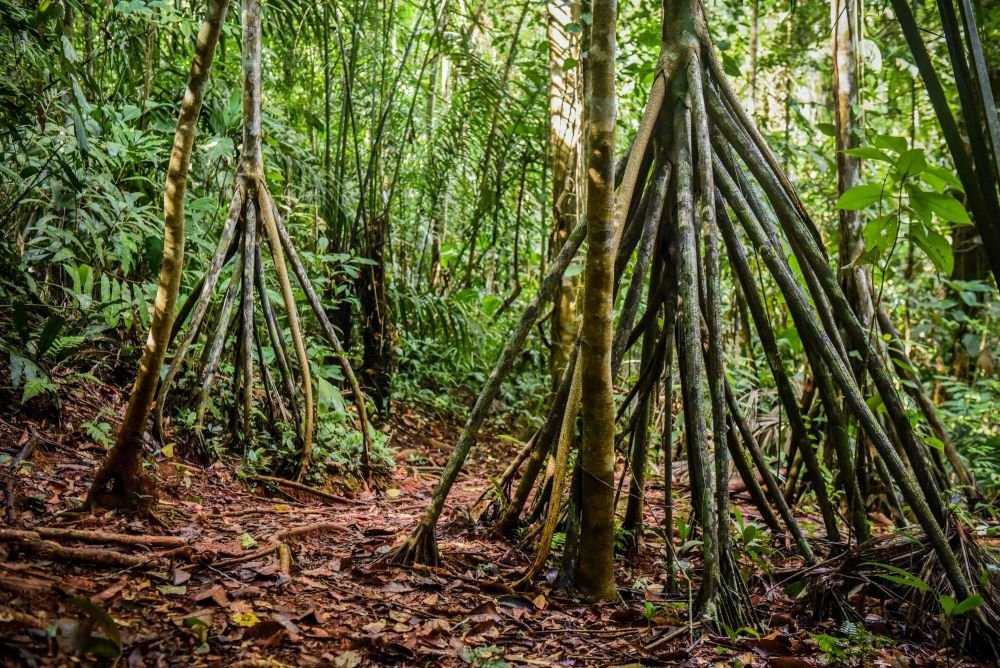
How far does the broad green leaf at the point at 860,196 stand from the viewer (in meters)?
2.55

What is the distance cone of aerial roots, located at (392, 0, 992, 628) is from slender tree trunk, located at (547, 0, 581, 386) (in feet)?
8.96

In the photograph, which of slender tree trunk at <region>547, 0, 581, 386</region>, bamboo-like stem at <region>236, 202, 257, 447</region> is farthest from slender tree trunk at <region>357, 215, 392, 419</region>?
bamboo-like stem at <region>236, 202, 257, 447</region>

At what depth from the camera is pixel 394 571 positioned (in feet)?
A: 9.07

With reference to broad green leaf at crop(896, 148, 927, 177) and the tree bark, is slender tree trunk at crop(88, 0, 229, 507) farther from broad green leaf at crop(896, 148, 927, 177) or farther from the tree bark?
broad green leaf at crop(896, 148, 927, 177)

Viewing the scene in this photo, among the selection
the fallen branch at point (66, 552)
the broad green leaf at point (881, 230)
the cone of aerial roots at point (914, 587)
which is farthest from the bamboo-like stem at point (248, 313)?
the broad green leaf at point (881, 230)

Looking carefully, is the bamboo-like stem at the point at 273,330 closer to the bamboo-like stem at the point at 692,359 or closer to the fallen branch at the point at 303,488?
the fallen branch at the point at 303,488

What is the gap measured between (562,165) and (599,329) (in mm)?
3938

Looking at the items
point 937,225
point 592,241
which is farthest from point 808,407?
point 937,225

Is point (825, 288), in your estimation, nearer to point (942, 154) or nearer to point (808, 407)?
point (808, 407)

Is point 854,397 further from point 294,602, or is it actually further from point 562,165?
point 562,165

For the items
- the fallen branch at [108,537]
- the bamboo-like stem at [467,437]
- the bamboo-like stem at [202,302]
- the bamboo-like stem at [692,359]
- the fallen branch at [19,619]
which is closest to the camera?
the fallen branch at [19,619]

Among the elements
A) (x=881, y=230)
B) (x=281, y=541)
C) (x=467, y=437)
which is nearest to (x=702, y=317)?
(x=881, y=230)

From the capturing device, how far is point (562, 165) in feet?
20.4

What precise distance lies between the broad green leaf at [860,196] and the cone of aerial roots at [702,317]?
38 centimetres
